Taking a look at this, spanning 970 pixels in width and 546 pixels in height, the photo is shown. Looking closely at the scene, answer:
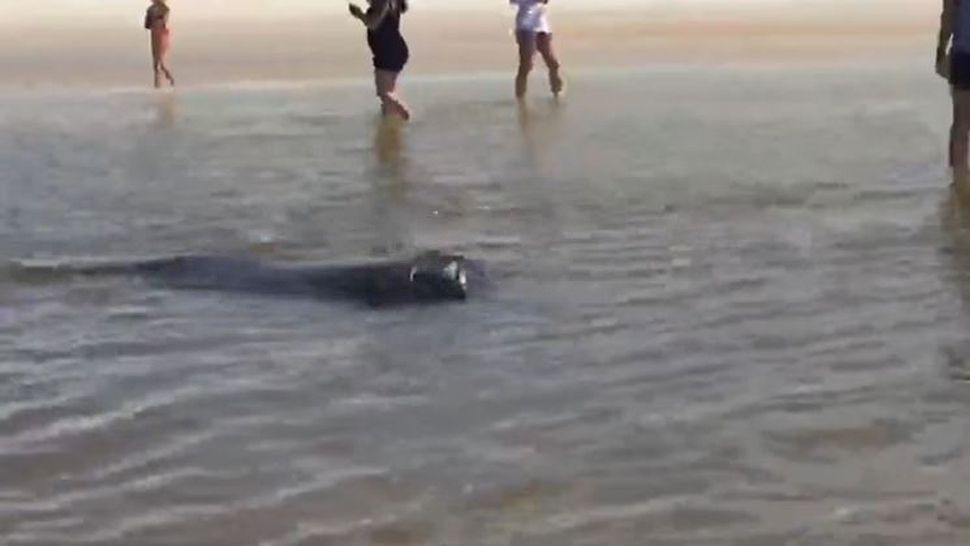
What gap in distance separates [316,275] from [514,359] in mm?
1565

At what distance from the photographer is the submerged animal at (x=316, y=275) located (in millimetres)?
5980

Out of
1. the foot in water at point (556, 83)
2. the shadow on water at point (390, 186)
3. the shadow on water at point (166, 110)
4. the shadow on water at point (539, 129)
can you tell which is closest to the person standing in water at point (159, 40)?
the shadow on water at point (166, 110)

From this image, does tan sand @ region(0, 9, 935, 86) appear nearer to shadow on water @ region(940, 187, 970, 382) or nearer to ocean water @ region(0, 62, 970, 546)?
ocean water @ region(0, 62, 970, 546)

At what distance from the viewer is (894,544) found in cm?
343

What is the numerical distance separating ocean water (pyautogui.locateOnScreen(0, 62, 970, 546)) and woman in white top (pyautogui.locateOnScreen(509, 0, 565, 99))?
4.59 m

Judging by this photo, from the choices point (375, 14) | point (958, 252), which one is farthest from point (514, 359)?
point (375, 14)

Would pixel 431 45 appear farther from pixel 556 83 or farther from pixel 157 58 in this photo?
pixel 556 83

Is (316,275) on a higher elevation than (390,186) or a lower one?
higher

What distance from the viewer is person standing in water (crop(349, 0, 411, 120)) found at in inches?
501

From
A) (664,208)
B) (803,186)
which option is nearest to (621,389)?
(664,208)

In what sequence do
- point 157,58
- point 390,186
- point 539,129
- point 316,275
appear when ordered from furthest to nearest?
point 157,58
point 539,129
point 390,186
point 316,275

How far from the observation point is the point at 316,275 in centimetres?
637

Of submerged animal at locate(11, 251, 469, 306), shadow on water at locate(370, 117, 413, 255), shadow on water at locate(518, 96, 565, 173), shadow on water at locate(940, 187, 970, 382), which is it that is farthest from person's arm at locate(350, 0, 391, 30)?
submerged animal at locate(11, 251, 469, 306)

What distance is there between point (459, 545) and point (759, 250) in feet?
11.3
